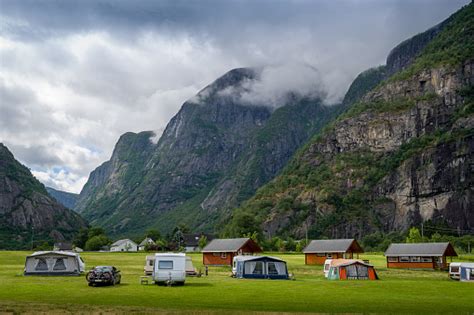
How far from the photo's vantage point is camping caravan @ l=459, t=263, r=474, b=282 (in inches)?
2132

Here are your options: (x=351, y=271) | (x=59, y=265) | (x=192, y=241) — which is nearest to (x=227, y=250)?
(x=351, y=271)

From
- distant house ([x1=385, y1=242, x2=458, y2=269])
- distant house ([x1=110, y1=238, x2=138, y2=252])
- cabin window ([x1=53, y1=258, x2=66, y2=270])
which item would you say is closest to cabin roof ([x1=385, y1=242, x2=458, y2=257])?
distant house ([x1=385, y1=242, x2=458, y2=269])

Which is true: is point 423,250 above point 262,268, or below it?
above

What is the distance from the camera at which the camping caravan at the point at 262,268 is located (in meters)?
53.7

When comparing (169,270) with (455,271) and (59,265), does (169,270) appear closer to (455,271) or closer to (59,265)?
(59,265)

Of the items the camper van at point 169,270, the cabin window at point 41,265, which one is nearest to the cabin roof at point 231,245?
the cabin window at point 41,265

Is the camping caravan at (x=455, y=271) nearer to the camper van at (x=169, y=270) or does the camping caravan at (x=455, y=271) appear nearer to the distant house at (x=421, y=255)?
the distant house at (x=421, y=255)

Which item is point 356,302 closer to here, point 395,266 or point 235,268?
point 235,268

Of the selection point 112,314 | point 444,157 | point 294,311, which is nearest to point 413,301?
point 294,311

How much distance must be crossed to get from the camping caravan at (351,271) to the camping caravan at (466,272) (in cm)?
868

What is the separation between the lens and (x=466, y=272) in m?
54.5

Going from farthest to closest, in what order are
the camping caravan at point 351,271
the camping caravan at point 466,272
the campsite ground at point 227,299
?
the camping caravan at point 351,271, the camping caravan at point 466,272, the campsite ground at point 227,299

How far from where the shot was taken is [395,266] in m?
78.4

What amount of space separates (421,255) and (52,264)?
1967 inches
